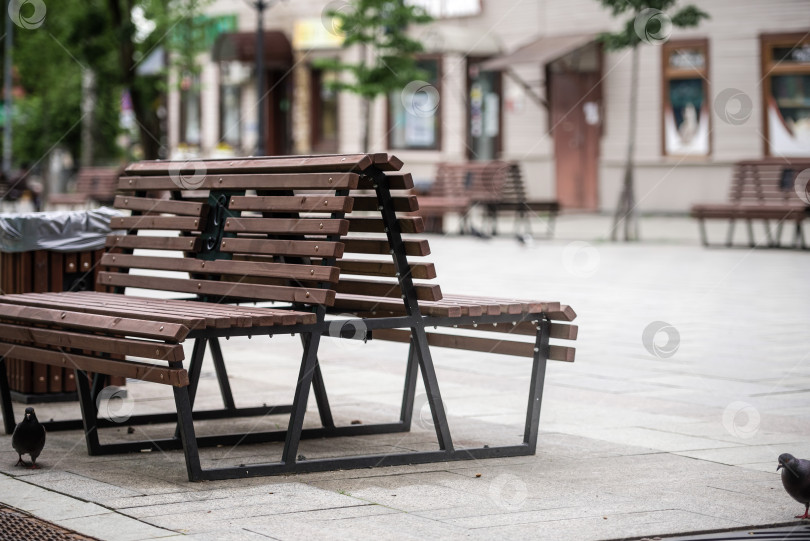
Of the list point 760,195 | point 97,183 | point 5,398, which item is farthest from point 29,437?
point 97,183

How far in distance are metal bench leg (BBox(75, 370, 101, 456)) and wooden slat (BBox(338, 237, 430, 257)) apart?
1291 mm

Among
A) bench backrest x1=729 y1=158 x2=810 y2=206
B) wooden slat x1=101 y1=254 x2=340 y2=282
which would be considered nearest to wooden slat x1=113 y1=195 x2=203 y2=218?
wooden slat x1=101 y1=254 x2=340 y2=282

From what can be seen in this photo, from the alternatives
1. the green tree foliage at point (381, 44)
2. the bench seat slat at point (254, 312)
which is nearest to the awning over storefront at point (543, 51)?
the green tree foliage at point (381, 44)

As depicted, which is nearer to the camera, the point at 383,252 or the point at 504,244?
the point at 383,252

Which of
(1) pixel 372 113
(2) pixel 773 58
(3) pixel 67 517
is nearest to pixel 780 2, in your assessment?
(2) pixel 773 58

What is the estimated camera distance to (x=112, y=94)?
150 feet

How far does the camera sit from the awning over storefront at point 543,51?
27.9 metres

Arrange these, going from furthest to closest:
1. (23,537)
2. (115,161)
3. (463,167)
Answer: (115,161), (463,167), (23,537)

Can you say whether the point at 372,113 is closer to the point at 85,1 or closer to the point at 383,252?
the point at 85,1

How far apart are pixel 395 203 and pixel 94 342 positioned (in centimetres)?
137

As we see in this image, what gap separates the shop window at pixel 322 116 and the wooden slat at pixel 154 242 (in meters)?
29.4

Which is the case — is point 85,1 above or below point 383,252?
above

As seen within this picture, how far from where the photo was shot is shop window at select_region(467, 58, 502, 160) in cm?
3147

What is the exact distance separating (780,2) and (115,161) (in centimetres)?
2583
